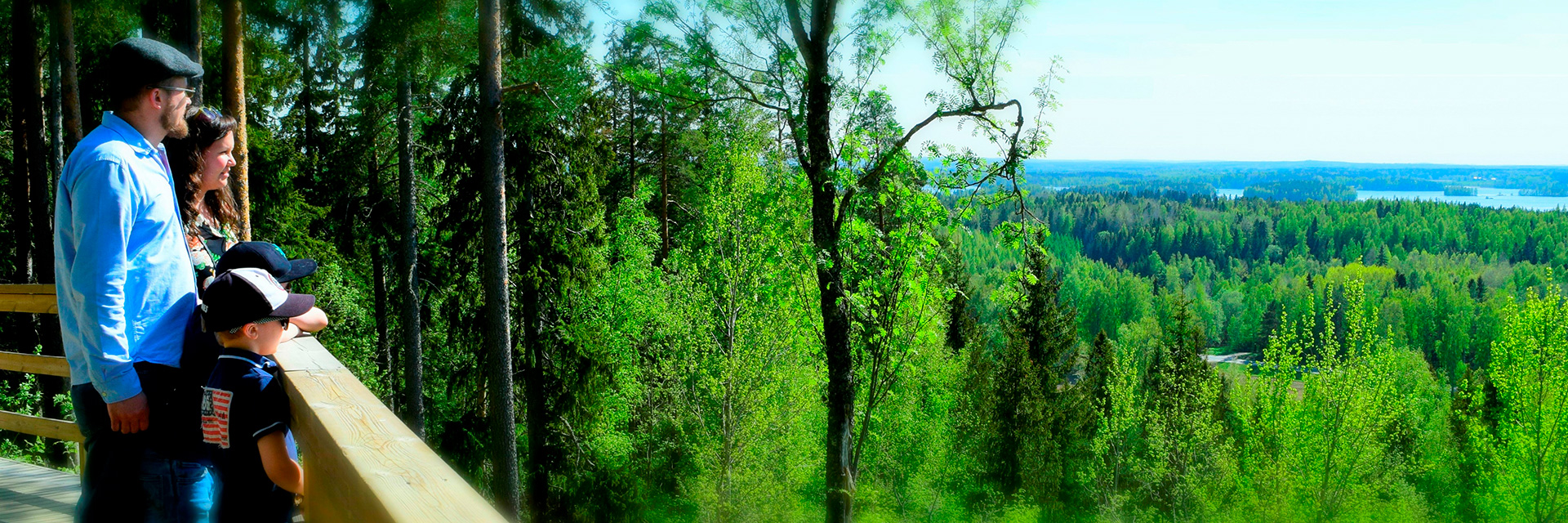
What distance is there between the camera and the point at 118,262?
231 centimetres

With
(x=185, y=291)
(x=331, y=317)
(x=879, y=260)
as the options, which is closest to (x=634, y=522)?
(x=331, y=317)

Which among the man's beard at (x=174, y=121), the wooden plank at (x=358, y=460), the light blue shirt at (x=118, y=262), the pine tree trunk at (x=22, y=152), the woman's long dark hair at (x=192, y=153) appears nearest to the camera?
the wooden plank at (x=358, y=460)

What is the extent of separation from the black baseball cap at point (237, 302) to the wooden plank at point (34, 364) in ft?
7.00

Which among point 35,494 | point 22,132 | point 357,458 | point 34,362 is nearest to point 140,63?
point 357,458

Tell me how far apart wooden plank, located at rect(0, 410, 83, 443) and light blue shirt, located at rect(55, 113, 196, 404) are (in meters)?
2.38

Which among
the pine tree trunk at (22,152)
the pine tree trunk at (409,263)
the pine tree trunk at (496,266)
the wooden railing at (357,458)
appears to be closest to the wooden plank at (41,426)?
the wooden railing at (357,458)

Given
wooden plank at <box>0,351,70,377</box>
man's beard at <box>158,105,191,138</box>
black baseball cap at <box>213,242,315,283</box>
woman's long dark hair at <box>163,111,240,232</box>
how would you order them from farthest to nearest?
wooden plank at <box>0,351,70,377</box>, woman's long dark hair at <box>163,111,240,232</box>, black baseball cap at <box>213,242,315,283</box>, man's beard at <box>158,105,191,138</box>

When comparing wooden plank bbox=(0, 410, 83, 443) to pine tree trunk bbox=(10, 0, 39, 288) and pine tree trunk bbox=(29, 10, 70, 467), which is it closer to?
pine tree trunk bbox=(29, 10, 70, 467)

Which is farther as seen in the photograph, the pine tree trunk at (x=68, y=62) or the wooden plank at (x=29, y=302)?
the pine tree trunk at (x=68, y=62)

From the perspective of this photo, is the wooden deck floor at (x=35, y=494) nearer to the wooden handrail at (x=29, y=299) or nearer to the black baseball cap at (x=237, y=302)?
the wooden handrail at (x=29, y=299)

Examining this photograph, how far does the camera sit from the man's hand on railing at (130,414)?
Result: 2.36 meters

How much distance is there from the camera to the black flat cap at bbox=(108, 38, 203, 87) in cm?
245

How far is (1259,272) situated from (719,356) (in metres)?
160

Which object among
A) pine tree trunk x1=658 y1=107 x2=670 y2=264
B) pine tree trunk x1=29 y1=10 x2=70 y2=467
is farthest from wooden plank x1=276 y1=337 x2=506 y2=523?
pine tree trunk x1=658 y1=107 x2=670 y2=264
